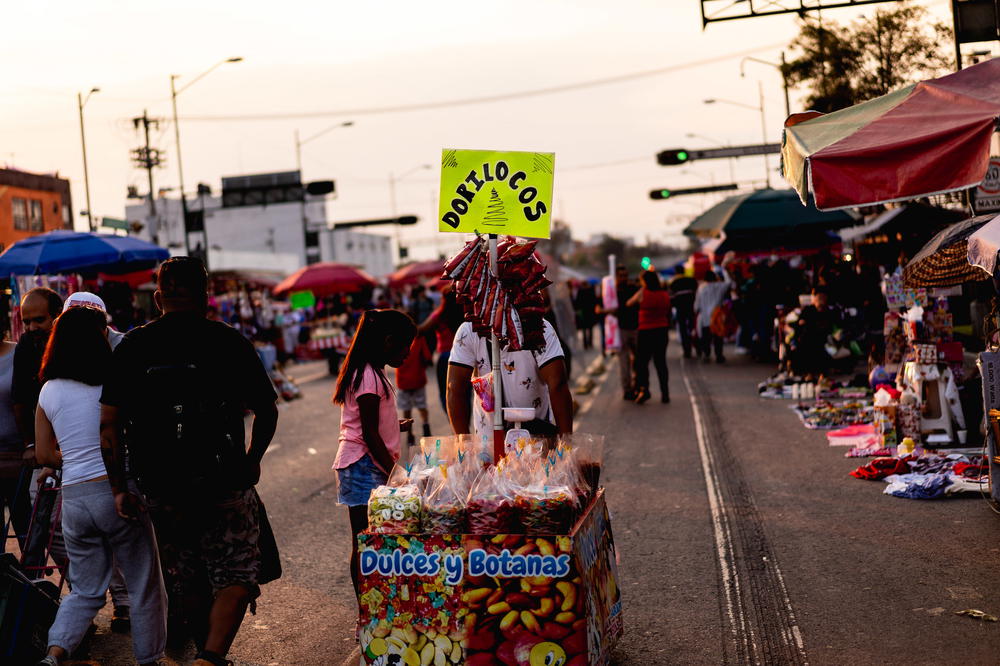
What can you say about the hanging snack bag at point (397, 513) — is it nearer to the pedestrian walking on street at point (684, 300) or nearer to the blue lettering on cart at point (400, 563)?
the blue lettering on cart at point (400, 563)

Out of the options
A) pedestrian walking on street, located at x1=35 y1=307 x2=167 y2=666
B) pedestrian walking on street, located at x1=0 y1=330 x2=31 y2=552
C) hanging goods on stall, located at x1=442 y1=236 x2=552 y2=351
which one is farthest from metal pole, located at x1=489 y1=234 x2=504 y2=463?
pedestrian walking on street, located at x1=0 y1=330 x2=31 y2=552

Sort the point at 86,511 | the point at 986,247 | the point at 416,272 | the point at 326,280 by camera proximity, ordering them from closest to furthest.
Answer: the point at 86,511, the point at 986,247, the point at 326,280, the point at 416,272

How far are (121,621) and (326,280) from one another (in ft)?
72.5

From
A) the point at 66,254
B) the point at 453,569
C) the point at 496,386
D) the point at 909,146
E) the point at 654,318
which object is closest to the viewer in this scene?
the point at 453,569

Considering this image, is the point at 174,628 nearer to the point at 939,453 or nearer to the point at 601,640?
the point at 601,640

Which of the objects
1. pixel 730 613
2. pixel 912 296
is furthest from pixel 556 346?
pixel 912 296

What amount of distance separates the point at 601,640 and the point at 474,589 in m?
0.66

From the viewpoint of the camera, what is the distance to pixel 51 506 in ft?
20.3

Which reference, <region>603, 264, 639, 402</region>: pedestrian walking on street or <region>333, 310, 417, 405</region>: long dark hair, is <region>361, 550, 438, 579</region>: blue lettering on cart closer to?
<region>333, 310, 417, 405</region>: long dark hair

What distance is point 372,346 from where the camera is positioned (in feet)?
19.7

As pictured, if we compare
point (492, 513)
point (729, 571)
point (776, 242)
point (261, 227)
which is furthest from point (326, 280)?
point (261, 227)

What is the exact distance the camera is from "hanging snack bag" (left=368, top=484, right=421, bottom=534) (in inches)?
193

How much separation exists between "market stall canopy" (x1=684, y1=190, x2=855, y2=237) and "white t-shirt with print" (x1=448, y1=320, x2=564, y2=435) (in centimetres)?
1433

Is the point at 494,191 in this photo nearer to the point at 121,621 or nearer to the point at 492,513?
the point at 492,513
